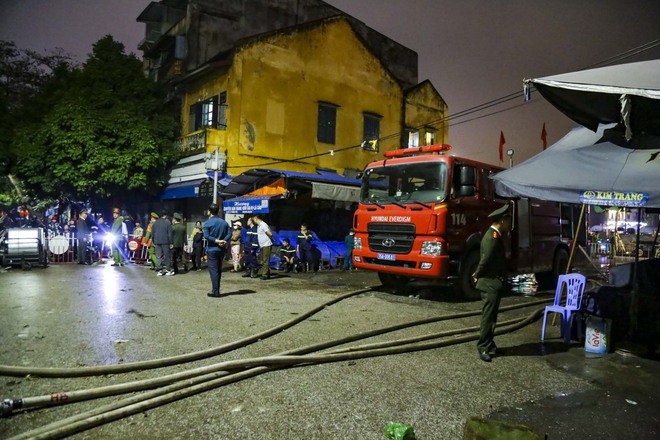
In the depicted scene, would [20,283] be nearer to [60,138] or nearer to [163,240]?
[163,240]

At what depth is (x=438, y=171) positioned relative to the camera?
335 inches

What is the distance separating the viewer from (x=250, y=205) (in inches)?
604

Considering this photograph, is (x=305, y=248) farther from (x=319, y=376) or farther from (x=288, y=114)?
(x=319, y=376)

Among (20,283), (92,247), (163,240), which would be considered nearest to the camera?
(20,283)

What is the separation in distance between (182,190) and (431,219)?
48.0ft

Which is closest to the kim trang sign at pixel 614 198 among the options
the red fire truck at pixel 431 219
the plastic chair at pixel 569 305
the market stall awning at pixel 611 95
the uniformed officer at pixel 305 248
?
the market stall awning at pixel 611 95

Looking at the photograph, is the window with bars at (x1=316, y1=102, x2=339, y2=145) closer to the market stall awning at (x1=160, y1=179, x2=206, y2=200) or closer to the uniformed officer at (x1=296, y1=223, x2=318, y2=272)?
the market stall awning at (x1=160, y1=179, x2=206, y2=200)

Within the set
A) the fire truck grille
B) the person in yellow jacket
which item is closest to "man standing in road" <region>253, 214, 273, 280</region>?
the person in yellow jacket

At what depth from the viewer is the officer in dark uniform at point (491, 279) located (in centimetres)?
495

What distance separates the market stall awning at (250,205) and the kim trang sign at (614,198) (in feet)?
35.6

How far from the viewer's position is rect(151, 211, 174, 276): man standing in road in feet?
39.8

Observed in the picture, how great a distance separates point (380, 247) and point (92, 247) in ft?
38.4

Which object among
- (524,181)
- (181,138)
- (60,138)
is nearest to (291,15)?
(181,138)

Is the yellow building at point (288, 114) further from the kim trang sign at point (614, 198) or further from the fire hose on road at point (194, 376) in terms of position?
the kim trang sign at point (614, 198)
